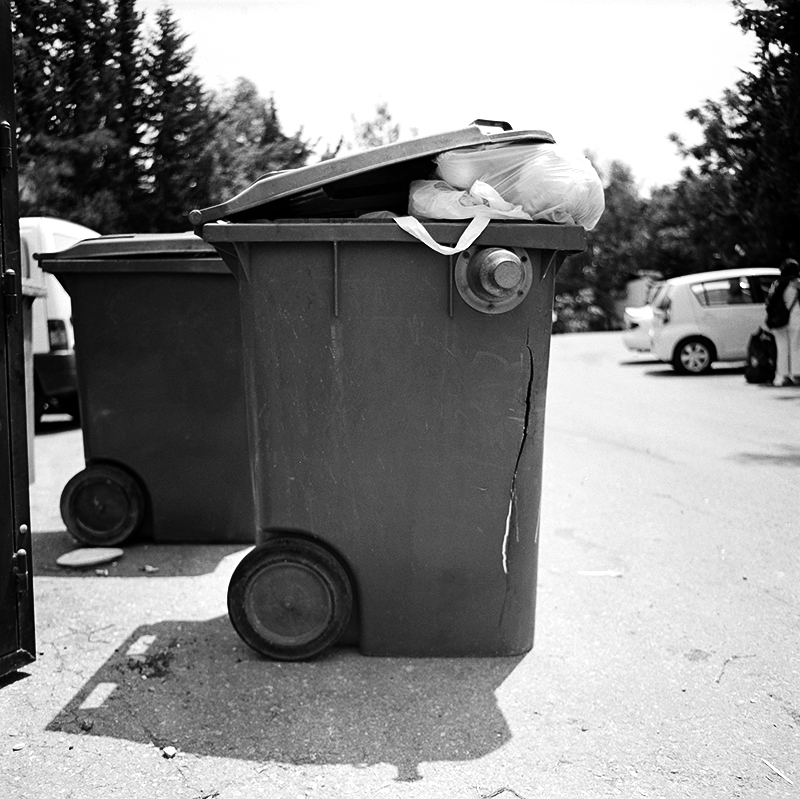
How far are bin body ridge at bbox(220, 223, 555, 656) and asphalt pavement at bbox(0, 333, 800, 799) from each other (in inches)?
11.6

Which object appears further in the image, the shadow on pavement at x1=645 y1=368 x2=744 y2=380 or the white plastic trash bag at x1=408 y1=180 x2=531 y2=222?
the shadow on pavement at x1=645 y1=368 x2=744 y2=380

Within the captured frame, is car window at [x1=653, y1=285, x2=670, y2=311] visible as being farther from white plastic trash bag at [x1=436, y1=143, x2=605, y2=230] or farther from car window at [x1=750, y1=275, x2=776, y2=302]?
white plastic trash bag at [x1=436, y1=143, x2=605, y2=230]

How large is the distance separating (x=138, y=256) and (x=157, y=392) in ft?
2.44

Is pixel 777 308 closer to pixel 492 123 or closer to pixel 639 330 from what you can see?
pixel 639 330

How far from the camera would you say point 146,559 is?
5051 millimetres

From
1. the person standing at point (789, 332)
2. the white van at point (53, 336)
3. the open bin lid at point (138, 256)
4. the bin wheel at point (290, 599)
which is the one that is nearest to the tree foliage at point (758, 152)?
the person standing at point (789, 332)

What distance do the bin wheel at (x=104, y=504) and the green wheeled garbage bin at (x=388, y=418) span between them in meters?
1.90

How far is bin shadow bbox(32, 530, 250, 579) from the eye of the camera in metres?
4.84

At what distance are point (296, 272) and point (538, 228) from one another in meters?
0.88

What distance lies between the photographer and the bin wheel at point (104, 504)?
17.0 feet

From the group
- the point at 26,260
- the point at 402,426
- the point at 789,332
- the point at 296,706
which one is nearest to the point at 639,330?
the point at 789,332

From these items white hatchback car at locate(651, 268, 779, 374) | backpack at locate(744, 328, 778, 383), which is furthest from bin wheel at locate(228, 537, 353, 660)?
white hatchback car at locate(651, 268, 779, 374)

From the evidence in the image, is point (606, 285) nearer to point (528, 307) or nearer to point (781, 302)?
point (781, 302)

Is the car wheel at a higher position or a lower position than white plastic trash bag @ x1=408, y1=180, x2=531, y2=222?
lower
